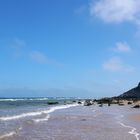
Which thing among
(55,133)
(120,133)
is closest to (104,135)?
(120,133)

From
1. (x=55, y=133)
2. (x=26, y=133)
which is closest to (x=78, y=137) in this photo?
(x=55, y=133)

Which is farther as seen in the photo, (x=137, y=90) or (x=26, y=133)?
(x=137, y=90)

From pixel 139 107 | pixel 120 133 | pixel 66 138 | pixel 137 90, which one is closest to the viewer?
pixel 66 138

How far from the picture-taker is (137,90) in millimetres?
168250

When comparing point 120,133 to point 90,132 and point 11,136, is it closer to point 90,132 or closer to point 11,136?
point 90,132

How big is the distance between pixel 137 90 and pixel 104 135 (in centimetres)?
14307

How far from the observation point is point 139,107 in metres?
75.2

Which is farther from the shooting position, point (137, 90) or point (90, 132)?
point (137, 90)

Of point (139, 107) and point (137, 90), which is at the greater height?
point (137, 90)

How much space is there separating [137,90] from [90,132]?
14116cm

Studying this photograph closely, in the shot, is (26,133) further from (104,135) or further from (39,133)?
(104,135)

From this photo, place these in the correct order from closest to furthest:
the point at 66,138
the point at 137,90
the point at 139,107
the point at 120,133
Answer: the point at 66,138 → the point at 120,133 → the point at 139,107 → the point at 137,90

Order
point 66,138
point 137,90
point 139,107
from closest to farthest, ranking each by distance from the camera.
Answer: point 66,138 → point 139,107 → point 137,90

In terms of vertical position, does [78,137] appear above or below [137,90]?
below
